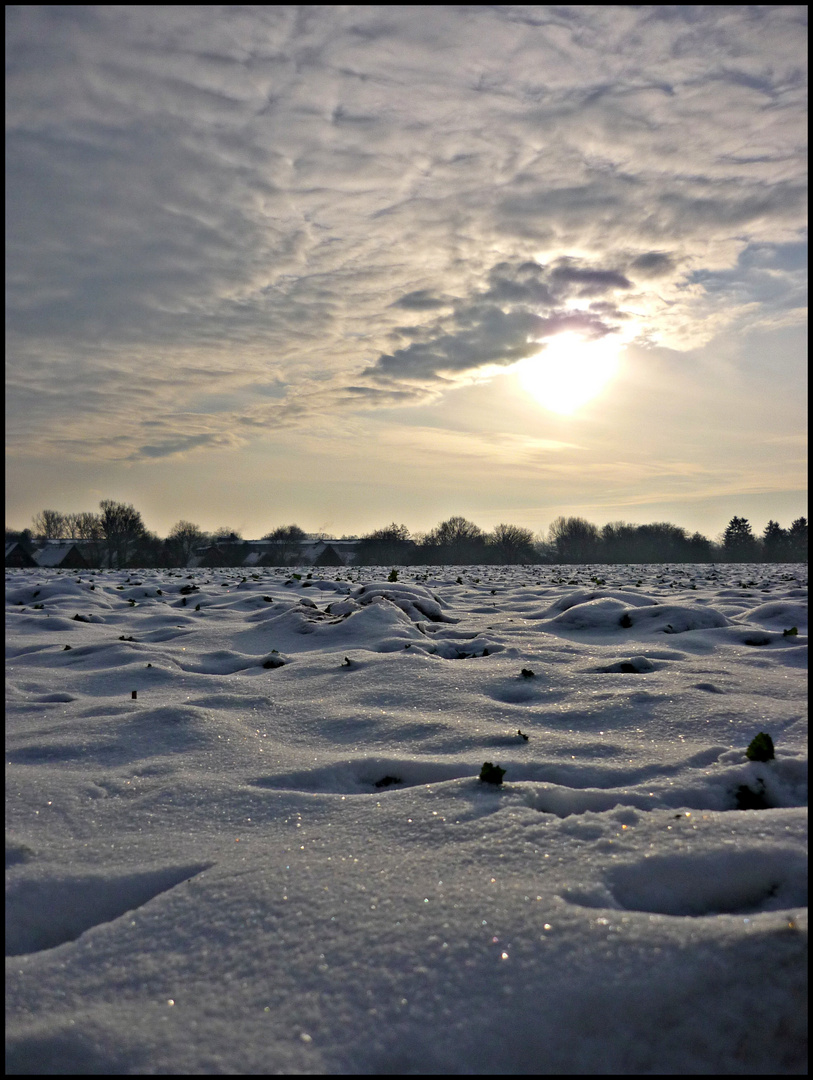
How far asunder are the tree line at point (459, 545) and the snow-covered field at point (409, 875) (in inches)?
1686

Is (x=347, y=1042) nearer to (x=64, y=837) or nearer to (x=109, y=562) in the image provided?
(x=64, y=837)

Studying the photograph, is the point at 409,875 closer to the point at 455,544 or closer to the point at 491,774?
the point at 491,774

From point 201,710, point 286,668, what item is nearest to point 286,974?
point 201,710

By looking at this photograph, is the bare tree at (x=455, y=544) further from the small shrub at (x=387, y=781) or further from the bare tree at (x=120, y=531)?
the small shrub at (x=387, y=781)

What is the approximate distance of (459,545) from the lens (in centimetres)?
5178

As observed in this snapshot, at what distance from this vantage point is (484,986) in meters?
1.22

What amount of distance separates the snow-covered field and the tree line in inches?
1686

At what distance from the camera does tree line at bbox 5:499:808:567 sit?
4894cm

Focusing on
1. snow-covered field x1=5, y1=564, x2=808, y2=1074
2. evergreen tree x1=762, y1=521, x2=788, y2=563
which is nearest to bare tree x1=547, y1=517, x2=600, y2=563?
evergreen tree x1=762, y1=521, x2=788, y2=563

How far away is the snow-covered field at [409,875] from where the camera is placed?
1.15m

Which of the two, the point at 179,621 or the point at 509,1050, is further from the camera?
the point at 179,621

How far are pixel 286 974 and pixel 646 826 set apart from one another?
3.52 ft

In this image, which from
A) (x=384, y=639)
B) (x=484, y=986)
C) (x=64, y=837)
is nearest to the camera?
(x=484, y=986)

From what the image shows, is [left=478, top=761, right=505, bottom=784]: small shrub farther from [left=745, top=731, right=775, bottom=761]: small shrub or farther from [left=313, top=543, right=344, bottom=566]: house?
[left=313, top=543, right=344, bottom=566]: house
